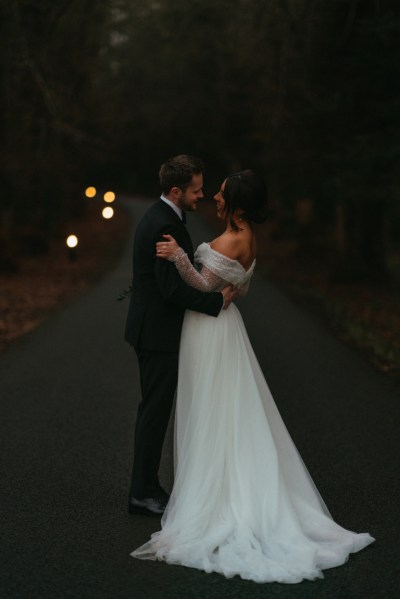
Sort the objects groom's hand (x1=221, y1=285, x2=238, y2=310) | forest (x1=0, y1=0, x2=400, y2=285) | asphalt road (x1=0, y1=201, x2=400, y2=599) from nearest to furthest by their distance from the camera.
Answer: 1. asphalt road (x1=0, y1=201, x2=400, y2=599)
2. groom's hand (x1=221, y1=285, x2=238, y2=310)
3. forest (x1=0, y1=0, x2=400, y2=285)

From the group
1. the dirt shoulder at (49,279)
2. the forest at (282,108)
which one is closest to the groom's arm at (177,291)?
the dirt shoulder at (49,279)

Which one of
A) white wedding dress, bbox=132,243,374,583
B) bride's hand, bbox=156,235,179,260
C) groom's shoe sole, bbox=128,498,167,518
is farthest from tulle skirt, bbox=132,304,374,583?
bride's hand, bbox=156,235,179,260

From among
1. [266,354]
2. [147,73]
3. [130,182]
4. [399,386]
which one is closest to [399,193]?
[266,354]

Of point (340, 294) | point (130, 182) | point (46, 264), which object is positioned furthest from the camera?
point (130, 182)

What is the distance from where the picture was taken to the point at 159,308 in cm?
482

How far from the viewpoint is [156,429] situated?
4.96 meters

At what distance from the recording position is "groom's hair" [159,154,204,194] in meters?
4.61

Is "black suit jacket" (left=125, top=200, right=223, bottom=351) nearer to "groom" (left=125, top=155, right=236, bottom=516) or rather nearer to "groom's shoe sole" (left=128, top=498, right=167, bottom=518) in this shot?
"groom" (left=125, top=155, right=236, bottom=516)

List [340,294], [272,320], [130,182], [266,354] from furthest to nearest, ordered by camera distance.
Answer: [130,182] → [340,294] → [272,320] → [266,354]

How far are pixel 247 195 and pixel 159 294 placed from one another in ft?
2.66

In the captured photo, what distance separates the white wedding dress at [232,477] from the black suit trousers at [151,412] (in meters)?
0.10

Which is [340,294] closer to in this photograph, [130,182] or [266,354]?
[266,354]

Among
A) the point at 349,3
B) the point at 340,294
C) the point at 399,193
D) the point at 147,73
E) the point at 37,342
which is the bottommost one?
the point at 37,342

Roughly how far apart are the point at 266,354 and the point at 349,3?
8586mm
